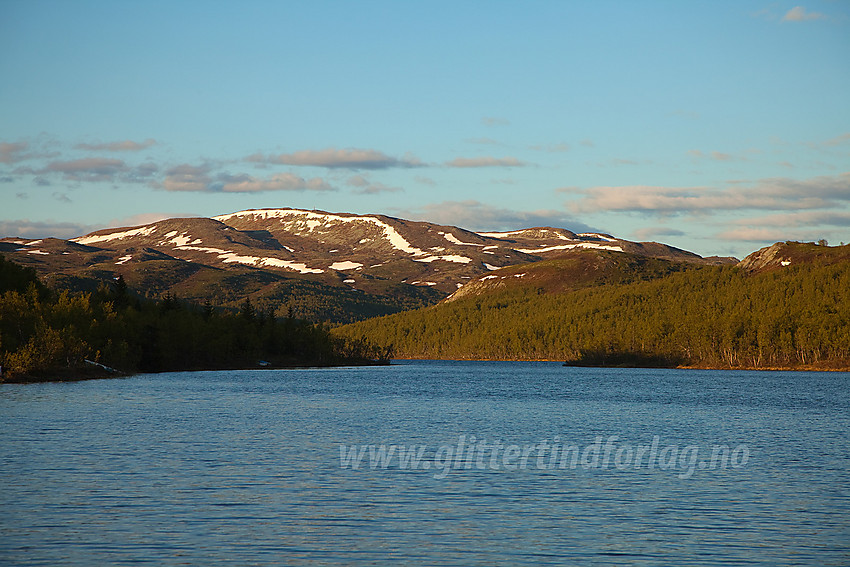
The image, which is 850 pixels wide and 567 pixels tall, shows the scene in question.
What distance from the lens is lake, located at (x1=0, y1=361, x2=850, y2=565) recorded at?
25453mm

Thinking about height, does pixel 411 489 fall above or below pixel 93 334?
below

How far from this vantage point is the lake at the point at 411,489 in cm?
2545

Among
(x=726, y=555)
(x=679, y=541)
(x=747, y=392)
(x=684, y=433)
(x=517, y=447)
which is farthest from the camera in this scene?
(x=747, y=392)

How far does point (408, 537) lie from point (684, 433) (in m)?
40.6

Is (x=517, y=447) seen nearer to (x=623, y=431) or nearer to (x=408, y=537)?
(x=623, y=431)

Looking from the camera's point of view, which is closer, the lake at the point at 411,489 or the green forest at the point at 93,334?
the lake at the point at 411,489

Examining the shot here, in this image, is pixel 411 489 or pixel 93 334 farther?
pixel 93 334

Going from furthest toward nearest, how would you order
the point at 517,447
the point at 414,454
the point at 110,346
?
the point at 110,346, the point at 517,447, the point at 414,454

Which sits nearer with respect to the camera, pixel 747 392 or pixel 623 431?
pixel 623 431

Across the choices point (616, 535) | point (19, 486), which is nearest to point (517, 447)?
point (616, 535)

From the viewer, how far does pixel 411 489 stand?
3572 cm

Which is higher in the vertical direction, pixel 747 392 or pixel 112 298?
pixel 112 298

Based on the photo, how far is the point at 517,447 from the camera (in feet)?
168

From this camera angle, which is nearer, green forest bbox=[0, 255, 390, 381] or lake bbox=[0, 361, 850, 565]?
lake bbox=[0, 361, 850, 565]
